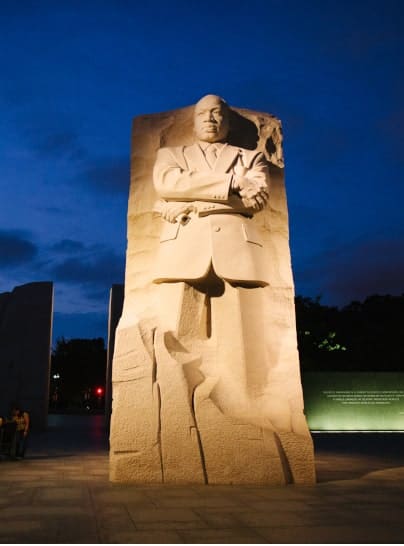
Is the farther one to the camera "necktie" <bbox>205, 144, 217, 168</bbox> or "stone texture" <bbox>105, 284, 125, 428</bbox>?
"stone texture" <bbox>105, 284, 125, 428</bbox>

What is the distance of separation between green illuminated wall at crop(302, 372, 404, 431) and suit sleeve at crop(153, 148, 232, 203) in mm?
11295

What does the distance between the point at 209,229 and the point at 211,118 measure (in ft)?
4.88

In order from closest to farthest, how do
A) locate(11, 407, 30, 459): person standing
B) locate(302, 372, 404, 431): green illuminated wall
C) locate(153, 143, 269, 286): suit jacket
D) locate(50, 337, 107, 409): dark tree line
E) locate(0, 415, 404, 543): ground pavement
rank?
locate(0, 415, 404, 543): ground pavement → locate(153, 143, 269, 286): suit jacket → locate(11, 407, 30, 459): person standing → locate(302, 372, 404, 431): green illuminated wall → locate(50, 337, 107, 409): dark tree line

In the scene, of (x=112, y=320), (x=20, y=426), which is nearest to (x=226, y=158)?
(x=20, y=426)

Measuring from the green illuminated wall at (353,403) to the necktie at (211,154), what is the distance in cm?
1106

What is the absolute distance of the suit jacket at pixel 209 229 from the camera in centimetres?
606

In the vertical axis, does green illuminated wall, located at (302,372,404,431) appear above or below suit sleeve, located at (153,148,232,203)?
below

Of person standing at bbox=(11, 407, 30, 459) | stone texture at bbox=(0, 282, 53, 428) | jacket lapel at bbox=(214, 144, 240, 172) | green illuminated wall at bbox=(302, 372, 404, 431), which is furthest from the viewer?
stone texture at bbox=(0, 282, 53, 428)

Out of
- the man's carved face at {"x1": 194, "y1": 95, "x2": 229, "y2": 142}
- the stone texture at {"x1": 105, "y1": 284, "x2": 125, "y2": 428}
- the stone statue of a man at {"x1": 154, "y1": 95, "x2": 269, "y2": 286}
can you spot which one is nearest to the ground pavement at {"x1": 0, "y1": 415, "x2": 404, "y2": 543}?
the stone statue of a man at {"x1": 154, "y1": 95, "x2": 269, "y2": 286}

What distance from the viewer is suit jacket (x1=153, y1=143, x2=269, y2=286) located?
6059 millimetres

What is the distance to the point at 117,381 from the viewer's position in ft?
19.2

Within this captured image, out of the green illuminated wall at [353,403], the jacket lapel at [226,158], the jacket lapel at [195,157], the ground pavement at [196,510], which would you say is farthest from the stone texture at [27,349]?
the jacket lapel at [226,158]

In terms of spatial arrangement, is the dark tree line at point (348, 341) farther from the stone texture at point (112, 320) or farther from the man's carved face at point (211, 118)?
the man's carved face at point (211, 118)

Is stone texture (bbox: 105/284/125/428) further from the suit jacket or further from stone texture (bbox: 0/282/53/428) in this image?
the suit jacket
